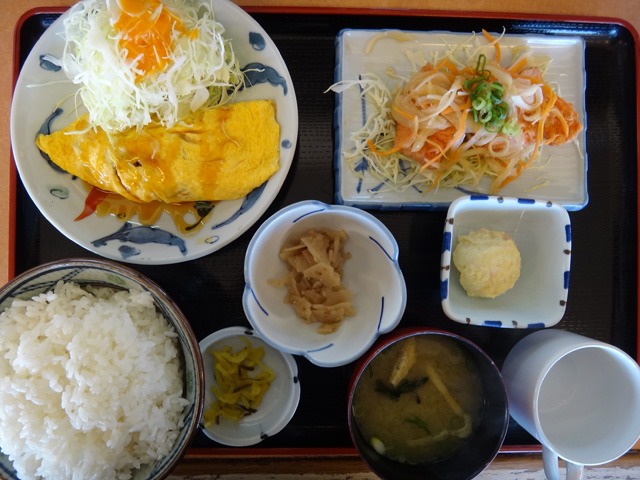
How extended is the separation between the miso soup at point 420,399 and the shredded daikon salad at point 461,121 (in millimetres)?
594

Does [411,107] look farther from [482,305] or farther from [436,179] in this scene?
[482,305]

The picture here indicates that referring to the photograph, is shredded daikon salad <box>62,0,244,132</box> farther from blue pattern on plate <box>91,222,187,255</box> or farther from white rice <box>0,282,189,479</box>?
white rice <box>0,282,189,479</box>

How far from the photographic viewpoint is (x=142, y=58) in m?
1.46

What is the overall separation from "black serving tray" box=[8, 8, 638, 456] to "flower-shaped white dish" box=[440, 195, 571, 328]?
0.12 meters

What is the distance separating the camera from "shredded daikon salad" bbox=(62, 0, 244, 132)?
144 cm

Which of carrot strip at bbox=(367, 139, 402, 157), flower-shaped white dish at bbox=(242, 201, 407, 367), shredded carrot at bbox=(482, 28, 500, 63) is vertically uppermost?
shredded carrot at bbox=(482, 28, 500, 63)

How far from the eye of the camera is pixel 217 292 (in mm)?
1644

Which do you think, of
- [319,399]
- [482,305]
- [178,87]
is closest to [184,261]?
[178,87]

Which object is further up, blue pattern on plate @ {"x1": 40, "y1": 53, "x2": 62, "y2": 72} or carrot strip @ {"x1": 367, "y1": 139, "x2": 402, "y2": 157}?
blue pattern on plate @ {"x1": 40, "y1": 53, "x2": 62, "y2": 72}

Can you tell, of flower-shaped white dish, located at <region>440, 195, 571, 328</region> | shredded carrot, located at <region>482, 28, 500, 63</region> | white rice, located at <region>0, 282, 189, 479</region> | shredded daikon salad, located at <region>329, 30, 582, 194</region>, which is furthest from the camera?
shredded carrot, located at <region>482, 28, 500, 63</region>

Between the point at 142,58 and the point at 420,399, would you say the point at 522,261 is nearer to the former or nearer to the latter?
the point at 420,399

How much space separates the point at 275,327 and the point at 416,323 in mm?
546

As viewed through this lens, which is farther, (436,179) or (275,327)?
(436,179)

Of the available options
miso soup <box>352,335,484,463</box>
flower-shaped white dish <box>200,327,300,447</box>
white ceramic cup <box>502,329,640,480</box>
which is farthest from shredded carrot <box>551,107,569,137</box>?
flower-shaped white dish <box>200,327,300,447</box>
